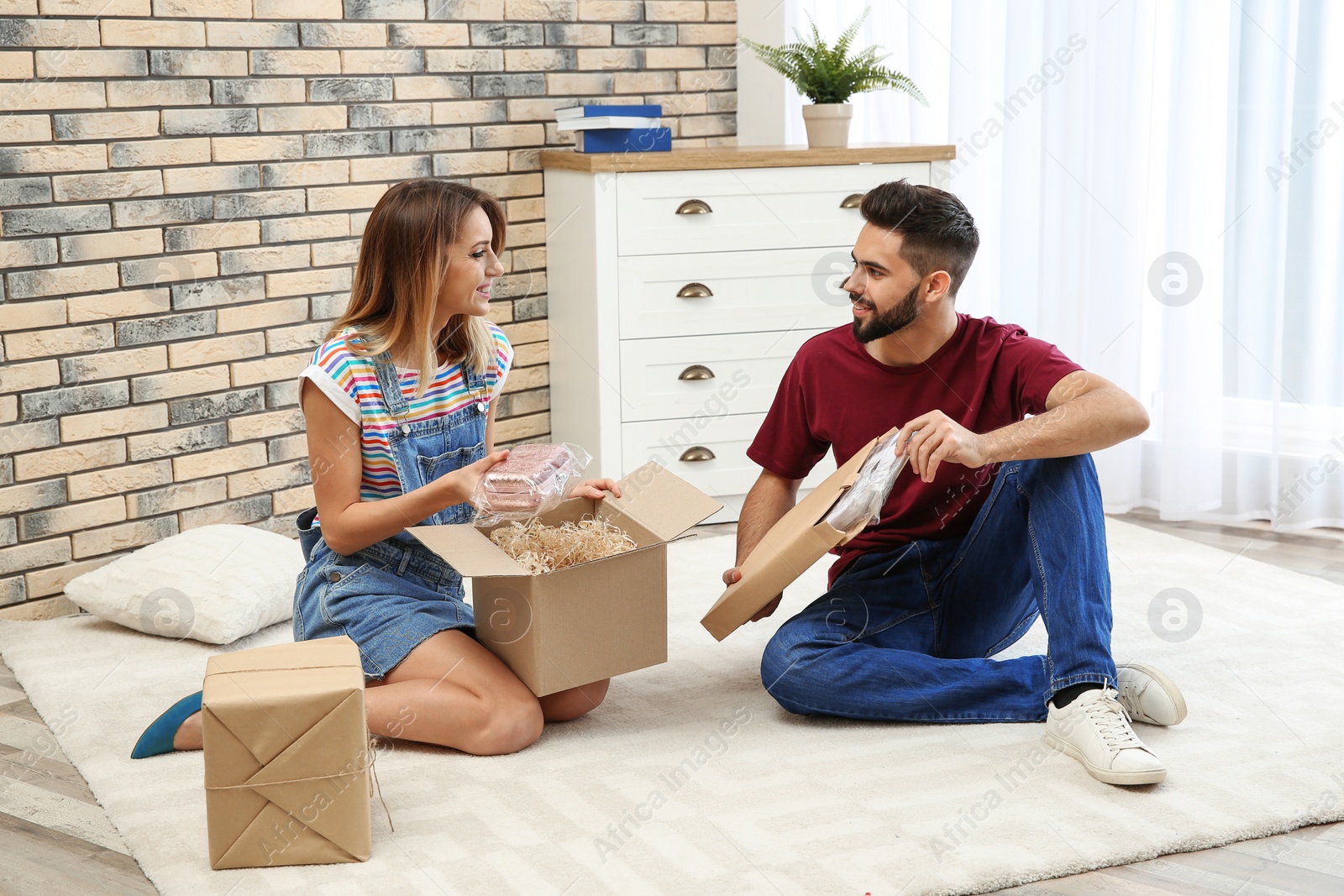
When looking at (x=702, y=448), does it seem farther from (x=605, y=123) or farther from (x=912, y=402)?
(x=912, y=402)

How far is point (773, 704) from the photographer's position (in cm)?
216

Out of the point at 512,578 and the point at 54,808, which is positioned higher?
the point at 512,578

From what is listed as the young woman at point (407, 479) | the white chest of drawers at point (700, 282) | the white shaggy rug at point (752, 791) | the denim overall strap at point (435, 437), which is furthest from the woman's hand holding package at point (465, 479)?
the white chest of drawers at point (700, 282)

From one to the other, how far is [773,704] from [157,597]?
1.24m

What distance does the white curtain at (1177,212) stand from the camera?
315cm

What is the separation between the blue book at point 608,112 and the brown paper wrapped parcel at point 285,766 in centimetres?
199

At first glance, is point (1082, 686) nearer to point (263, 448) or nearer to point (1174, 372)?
point (1174, 372)

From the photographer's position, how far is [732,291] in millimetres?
3324

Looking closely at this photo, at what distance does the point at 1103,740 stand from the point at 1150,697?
0.21m

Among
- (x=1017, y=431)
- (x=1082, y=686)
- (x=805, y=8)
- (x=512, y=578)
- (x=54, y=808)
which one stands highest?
(x=805, y=8)

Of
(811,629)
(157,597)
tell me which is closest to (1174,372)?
(811,629)

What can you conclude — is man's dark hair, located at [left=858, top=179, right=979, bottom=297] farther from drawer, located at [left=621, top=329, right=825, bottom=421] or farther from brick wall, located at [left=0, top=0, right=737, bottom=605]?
brick wall, located at [left=0, top=0, right=737, bottom=605]

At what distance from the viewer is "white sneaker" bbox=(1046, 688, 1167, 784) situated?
179 cm

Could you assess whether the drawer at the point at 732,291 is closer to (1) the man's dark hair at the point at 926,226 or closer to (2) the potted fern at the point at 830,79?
(2) the potted fern at the point at 830,79
